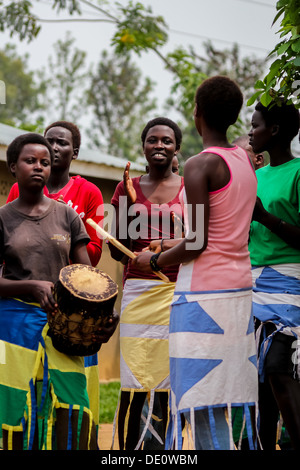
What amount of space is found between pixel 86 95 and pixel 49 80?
417 centimetres

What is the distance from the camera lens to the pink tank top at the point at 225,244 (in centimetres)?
315

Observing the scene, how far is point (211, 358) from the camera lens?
10.2ft

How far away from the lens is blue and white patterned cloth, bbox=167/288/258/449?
3092mm

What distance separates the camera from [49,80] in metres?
42.6

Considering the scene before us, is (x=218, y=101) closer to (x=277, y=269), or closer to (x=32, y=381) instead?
(x=277, y=269)

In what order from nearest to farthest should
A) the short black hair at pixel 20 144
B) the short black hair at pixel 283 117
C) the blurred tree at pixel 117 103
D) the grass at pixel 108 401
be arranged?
1. the short black hair at pixel 20 144
2. the short black hair at pixel 283 117
3. the grass at pixel 108 401
4. the blurred tree at pixel 117 103

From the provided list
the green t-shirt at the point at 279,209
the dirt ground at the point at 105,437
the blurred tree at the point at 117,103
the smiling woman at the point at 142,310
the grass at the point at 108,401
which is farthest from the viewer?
the blurred tree at the point at 117,103

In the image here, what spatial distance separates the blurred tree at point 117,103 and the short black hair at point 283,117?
109 ft

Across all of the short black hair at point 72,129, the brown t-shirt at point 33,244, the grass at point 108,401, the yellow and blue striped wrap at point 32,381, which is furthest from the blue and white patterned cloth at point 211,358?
the grass at point 108,401

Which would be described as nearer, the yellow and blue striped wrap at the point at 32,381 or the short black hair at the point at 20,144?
the yellow and blue striped wrap at the point at 32,381

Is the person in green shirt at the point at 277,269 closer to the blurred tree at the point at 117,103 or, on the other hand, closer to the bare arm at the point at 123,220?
the bare arm at the point at 123,220

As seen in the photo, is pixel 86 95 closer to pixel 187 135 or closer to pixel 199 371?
pixel 187 135

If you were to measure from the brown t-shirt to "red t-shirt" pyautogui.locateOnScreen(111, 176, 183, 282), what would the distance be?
88 centimetres

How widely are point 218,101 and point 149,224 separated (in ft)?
4.46
